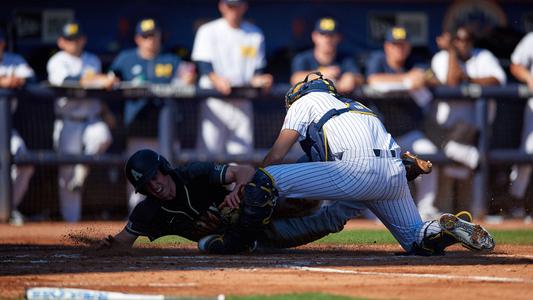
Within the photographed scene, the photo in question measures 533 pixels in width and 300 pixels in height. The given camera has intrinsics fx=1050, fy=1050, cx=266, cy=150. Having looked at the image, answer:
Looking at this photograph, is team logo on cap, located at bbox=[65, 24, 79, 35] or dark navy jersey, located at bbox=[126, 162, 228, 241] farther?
team logo on cap, located at bbox=[65, 24, 79, 35]

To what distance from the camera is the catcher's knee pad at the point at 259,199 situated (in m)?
5.88

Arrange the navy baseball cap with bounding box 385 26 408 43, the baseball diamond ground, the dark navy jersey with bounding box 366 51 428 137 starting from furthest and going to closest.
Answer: the dark navy jersey with bounding box 366 51 428 137, the navy baseball cap with bounding box 385 26 408 43, the baseball diamond ground

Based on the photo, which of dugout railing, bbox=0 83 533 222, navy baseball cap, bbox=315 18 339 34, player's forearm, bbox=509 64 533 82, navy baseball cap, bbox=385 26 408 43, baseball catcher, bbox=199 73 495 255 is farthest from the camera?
player's forearm, bbox=509 64 533 82

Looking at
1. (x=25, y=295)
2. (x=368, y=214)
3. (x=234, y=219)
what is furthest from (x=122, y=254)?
(x=368, y=214)

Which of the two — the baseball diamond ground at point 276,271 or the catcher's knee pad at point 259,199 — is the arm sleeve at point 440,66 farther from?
the catcher's knee pad at point 259,199

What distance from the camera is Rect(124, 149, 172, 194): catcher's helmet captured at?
603 cm

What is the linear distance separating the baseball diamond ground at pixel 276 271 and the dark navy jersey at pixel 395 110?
3.48 metres

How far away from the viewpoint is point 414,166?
6.38 meters

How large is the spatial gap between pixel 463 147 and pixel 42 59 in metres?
4.55

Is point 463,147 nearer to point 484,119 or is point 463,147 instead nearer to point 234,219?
point 484,119

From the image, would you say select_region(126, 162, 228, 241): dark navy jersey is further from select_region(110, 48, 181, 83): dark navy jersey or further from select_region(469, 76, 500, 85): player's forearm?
select_region(469, 76, 500, 85): player's forearm

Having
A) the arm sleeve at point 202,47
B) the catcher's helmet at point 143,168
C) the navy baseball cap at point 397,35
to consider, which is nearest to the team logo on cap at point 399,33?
the navy baseball cap at point 397,35

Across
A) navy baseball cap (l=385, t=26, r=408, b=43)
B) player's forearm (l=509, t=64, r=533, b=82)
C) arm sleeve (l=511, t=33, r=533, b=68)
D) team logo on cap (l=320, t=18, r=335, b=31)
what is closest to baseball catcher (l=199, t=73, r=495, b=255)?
team logo on cap (l=320, t=18, r=335, b=31)

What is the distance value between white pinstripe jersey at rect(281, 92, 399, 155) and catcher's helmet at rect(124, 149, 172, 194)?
→ 0.77m
